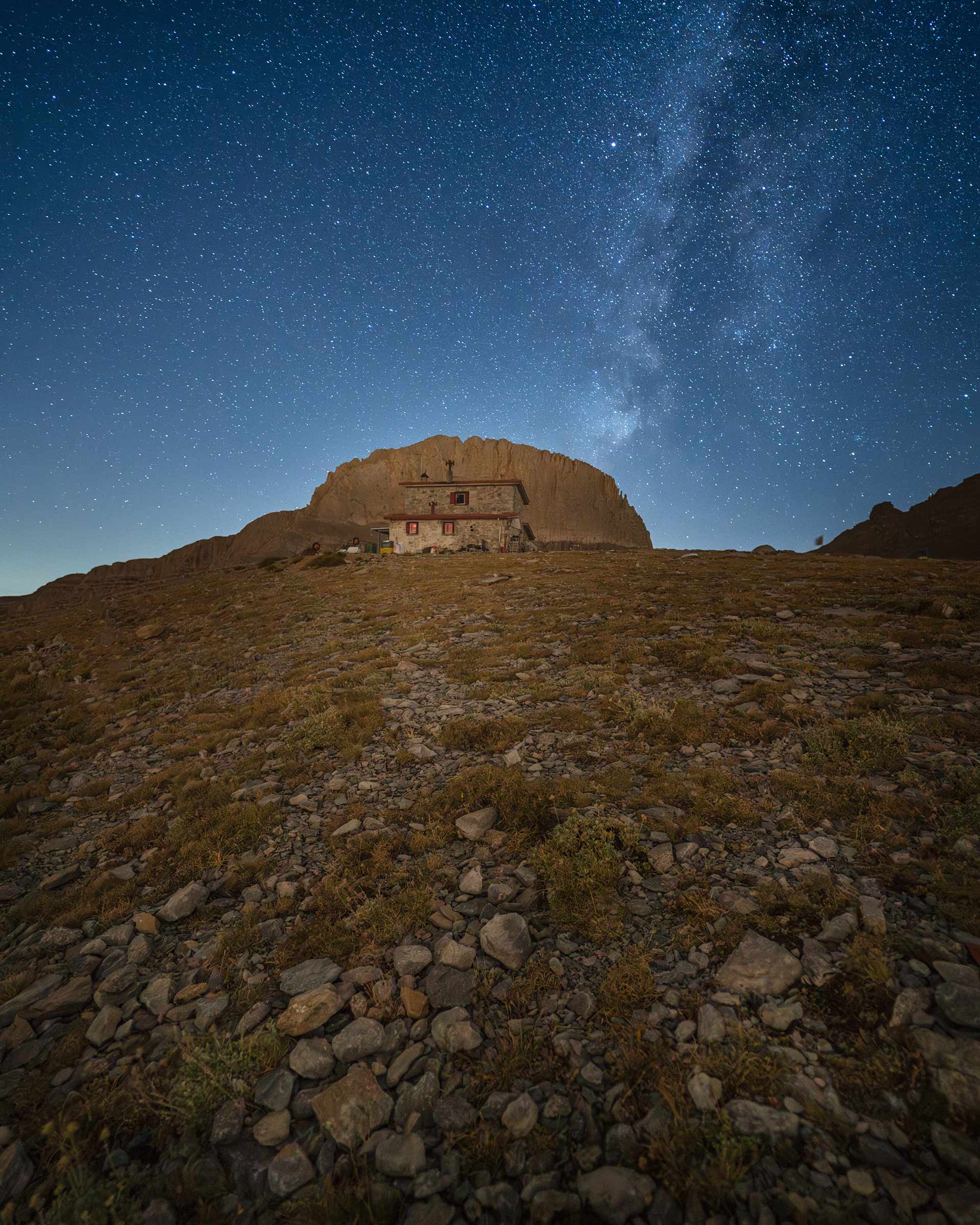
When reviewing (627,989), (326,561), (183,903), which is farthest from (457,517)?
(627,989)

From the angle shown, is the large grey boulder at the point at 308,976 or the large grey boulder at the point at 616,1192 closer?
the large grey boulder at the point at 616,1192

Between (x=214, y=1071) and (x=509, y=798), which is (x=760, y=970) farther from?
(x=214, y=1071)

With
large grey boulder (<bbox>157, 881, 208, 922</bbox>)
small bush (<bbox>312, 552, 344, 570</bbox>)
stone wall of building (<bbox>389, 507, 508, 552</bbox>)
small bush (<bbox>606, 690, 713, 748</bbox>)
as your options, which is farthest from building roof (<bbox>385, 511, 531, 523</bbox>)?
large grey boulder (<bbox>157, 881, 208, 922</bbox>)

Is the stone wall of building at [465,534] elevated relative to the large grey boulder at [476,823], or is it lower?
elevated

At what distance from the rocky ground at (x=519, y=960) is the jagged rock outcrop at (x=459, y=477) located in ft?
353

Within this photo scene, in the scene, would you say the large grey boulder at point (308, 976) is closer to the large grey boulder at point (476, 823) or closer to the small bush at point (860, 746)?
the large grey boulder at point (476, 823)

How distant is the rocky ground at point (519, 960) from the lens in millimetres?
2629

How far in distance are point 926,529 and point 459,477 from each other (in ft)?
335

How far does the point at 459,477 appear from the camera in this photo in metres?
117

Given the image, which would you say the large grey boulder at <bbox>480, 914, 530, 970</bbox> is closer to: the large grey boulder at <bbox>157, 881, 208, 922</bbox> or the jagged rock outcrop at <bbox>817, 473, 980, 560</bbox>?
the large grey boulder at <bbox>157, 881, 208, 922</bbox>

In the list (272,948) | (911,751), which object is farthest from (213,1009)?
(911,751)

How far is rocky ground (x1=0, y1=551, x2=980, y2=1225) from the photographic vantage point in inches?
104

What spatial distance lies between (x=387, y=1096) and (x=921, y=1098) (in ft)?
10.1

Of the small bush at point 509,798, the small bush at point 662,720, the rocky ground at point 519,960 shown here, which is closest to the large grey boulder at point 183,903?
the rocky ground at point 519,960
